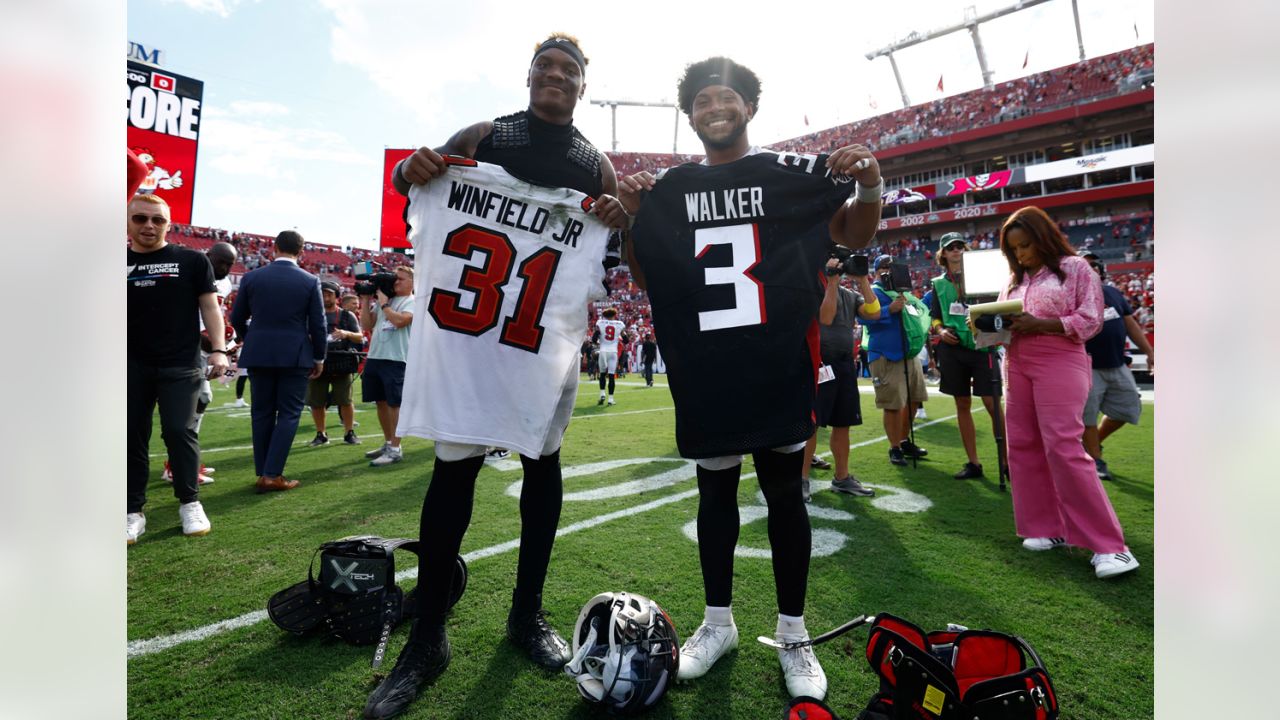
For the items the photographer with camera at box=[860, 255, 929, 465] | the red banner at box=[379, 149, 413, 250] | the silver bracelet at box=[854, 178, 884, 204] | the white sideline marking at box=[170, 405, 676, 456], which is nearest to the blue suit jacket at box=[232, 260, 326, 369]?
the white sideline marking at box=[170, 405, 676, 456]

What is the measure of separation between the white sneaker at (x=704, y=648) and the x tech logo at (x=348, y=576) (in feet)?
4.46

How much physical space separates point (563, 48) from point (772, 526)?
2053 millimetres

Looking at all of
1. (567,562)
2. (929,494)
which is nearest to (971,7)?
(929,494)

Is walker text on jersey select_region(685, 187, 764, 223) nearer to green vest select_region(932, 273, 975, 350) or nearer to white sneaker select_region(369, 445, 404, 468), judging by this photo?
green vest select_region(932, 273, 975, 350)

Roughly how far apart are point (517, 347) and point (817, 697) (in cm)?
160

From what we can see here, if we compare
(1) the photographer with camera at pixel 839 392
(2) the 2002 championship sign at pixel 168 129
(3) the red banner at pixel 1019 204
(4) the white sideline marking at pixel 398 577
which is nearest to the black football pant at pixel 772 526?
(4) the white sideline marking at pixel 398 577

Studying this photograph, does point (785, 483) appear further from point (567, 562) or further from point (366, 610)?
point (366, 610)

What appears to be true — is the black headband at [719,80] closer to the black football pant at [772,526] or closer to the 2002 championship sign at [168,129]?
the black football pant at [772,526]

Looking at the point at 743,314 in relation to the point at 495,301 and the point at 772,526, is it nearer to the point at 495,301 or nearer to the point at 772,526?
the point at 772,526

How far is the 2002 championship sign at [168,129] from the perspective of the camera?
6.32 meters

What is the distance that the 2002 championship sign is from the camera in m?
6.32

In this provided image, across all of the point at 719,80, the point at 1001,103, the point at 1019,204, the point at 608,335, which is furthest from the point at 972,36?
the point at 719,80

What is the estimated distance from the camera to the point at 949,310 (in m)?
5.23

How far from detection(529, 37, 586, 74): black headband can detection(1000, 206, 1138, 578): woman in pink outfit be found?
8.74ft
